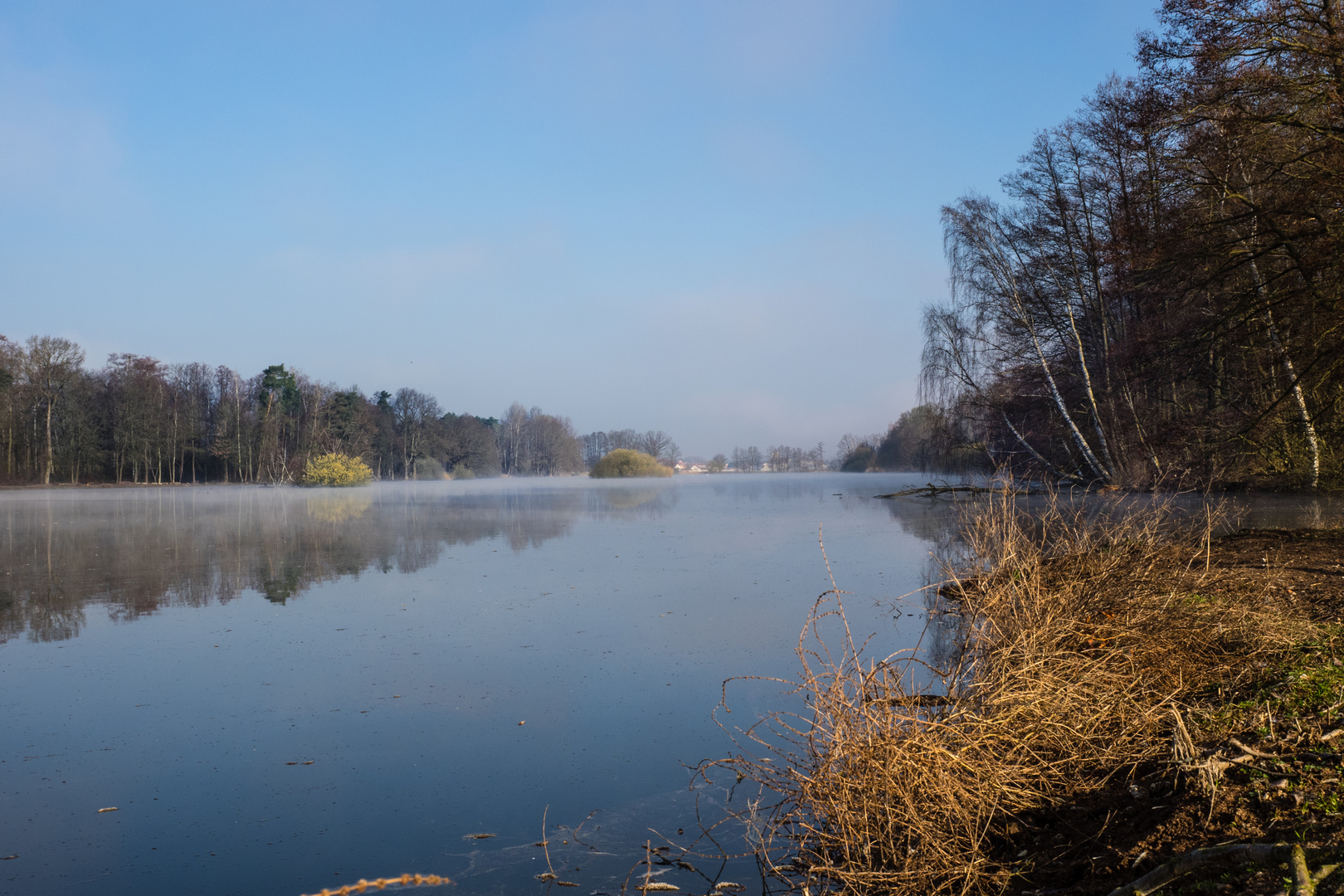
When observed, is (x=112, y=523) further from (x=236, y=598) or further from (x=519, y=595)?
(x=519, y=595)

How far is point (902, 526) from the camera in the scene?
14.8 m

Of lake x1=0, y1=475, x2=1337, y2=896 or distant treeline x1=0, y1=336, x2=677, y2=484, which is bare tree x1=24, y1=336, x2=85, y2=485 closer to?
distant treeline x1=0, y1=336, x2=677, y2=484

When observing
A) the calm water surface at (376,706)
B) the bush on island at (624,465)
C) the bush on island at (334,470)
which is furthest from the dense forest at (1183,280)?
the bush on island at (624,465)

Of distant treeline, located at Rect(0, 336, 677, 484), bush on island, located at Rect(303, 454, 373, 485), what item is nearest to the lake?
bush on island, located at Rect(303, 454, 373, 485)

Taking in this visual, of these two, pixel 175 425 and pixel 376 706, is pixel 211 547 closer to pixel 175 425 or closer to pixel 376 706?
pixel 376 706

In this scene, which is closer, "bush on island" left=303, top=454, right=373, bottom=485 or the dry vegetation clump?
the dry vegetation clump

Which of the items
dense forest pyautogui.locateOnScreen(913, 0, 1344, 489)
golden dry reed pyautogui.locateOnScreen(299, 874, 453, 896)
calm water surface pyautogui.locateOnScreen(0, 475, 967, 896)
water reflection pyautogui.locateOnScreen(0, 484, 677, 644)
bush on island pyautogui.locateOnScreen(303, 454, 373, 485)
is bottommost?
golden dry reed pyautogui.locateOnScreen(299, 874, 453, 896)

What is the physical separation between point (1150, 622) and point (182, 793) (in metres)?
4.65

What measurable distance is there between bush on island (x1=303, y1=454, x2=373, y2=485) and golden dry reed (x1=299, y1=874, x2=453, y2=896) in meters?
48.8

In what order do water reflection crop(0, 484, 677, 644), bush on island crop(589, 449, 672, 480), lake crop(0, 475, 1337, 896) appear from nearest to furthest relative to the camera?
1. lake crop(0, 475, 1337, 896)
2. water reflection crop(0, 484, 677, 644)
3. bush on island crop(589, 449, 672, 480)

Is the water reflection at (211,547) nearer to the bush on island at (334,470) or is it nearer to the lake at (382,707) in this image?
the lake at (382,707)

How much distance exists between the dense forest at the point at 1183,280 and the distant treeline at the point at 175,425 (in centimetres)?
4533

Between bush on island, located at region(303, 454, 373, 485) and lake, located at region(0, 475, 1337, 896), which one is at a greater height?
bush on island, located at region(303, 454, 373, 485)

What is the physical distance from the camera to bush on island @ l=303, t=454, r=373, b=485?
4731 centimetres
